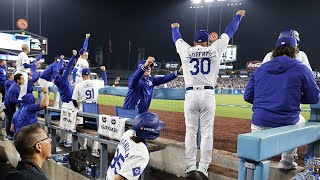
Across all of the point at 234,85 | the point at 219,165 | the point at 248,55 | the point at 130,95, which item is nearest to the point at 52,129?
the point at 130,95

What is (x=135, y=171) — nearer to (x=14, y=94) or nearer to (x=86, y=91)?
(x=86, y=91)

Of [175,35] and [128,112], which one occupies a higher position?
[175,35]

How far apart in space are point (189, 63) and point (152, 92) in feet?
5.15

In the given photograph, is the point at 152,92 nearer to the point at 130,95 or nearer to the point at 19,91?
the point at 130,95

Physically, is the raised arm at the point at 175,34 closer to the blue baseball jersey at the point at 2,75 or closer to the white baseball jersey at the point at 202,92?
the white baseball jersey at the point at 202,92

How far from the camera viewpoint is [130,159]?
8.12ft

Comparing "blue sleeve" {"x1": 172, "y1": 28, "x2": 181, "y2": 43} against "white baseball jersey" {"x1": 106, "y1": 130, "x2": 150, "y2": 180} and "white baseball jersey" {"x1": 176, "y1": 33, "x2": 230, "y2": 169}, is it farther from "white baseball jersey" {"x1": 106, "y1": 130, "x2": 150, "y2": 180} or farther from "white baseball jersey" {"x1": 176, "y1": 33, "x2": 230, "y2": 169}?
"white baseball jersey" {"x1": 106, "y1": 130, "x2": 150, "y2": 180}

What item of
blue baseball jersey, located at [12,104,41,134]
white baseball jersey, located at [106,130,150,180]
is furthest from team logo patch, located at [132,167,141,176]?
blue baseball jersey, located at [12,104,41,134]

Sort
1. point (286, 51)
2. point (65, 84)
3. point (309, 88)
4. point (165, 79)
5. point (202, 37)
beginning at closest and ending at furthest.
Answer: point (309, 88), point (286, 51), point (202, 37), point (165, 79), point (65, 84)

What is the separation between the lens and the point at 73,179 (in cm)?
472

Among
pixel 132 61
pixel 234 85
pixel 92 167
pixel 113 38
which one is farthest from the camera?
pixel 132 61

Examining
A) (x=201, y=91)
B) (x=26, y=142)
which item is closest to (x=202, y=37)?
(x=201, y=91)

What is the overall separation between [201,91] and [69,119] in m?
2.71

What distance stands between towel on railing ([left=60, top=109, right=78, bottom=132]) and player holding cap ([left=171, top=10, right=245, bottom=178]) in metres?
2.28
